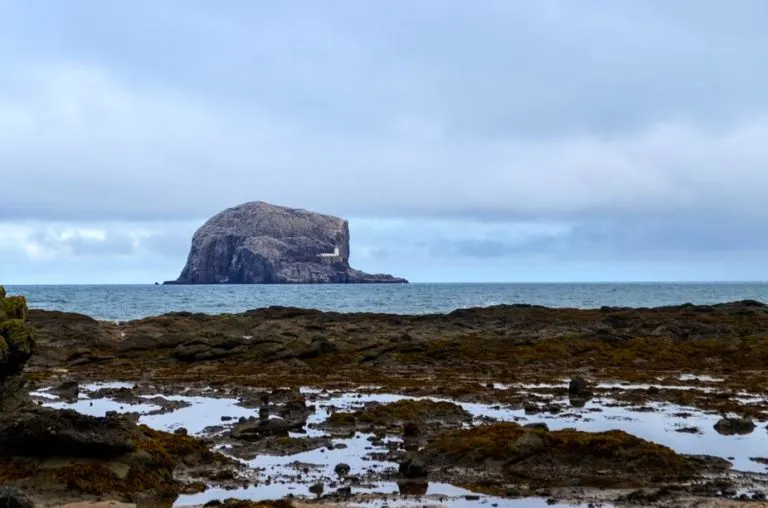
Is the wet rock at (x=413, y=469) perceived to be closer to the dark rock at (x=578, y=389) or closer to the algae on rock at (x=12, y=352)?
the algae on rock at (x=12, y=352)

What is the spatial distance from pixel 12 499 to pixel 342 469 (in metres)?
6.05

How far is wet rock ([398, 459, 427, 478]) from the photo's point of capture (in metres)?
14.2

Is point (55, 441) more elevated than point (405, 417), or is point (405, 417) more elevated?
point (55, 441)

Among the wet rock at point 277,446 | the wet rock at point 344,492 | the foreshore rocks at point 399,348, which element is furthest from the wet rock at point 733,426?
the wet rock at point 344,492

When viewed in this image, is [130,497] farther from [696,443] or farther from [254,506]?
[696,443]

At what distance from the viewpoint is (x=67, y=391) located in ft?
86.3

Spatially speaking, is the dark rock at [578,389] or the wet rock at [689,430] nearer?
the wet rock at [689,430]

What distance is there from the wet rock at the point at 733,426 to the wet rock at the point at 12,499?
15.7 metres

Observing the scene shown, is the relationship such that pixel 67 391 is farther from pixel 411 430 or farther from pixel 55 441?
pixel 411 430

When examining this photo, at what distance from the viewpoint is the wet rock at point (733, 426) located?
18797mm

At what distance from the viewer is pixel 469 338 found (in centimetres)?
4741

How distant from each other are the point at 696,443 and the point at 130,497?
12.5 metres

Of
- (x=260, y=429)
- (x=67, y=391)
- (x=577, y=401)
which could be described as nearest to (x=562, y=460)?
(x=260, y=429)

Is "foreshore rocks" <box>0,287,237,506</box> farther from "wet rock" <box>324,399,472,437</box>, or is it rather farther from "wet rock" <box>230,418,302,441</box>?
"wet rock" <box>324,399,472,437</box>
